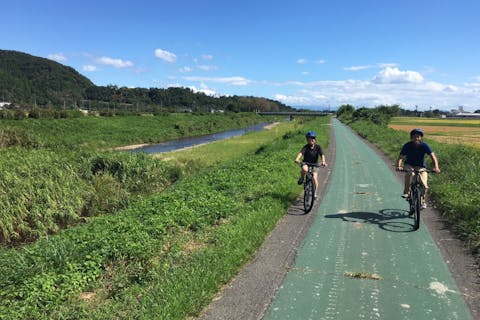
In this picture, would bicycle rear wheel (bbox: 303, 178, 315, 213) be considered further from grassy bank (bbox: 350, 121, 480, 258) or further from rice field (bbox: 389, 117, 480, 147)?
rice field (bbox: 389, 117, 480, 147)

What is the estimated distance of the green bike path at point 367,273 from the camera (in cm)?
487

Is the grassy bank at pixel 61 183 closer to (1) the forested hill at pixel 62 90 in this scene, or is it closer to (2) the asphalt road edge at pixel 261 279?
(2) the asphalt road edge at pixel 261 279

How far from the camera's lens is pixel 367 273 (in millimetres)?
5969

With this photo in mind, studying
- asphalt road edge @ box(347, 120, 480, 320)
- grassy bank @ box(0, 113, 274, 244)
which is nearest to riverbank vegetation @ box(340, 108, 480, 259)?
asphalt road edge @ box(347, 120, 480, 320)

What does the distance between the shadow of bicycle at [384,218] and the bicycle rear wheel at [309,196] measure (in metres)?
0.55

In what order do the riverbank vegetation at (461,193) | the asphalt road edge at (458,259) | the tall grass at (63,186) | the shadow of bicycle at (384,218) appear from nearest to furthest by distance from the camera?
1. the asphalt road edge at (458,259)
2. the riverbank vegetation at (461,193)
3. the shadow of bicycle at (384,218)
4. the tall grass at (63,186)

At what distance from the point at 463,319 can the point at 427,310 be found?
0.39 meters

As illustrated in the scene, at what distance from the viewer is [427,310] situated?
4848 mm

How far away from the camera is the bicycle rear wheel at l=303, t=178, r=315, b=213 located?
32.3 feet

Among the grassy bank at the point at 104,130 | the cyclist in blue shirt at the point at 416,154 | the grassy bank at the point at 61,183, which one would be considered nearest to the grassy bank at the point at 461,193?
the cyclist in blue shirt at the point at 416,154

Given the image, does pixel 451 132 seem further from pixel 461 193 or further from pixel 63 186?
pixel 63 186

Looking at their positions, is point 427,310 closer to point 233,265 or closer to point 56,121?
point 233,265

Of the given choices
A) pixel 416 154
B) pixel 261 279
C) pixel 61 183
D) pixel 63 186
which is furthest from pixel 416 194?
pixel 61 183

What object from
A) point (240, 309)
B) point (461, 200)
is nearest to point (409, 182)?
point (461, 200)
